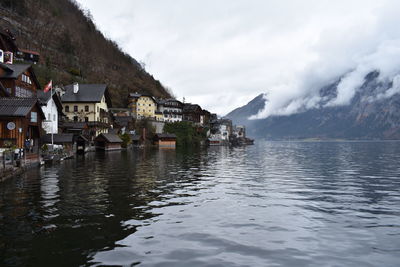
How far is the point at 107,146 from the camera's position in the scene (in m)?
88.9

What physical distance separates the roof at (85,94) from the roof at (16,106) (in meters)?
51.5

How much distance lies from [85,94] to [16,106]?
185 feet

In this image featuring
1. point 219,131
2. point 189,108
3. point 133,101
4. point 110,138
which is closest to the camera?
point 110,138

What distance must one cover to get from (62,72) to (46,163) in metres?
87.6

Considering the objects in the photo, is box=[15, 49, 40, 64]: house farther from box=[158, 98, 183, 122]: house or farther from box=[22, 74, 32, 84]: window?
box=[22, 74, 32, 84]: window

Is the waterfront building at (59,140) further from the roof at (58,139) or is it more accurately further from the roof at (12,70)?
the roof at (12,70)

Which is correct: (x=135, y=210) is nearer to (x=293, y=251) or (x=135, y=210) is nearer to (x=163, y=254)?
(x=163, y=254)

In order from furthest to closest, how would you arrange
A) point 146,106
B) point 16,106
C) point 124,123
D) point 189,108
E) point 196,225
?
point 189,108, point 146,106, point 124,123, point 16,106, point 196,225

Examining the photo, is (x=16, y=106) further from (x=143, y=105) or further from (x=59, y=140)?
(x=143, y=105)

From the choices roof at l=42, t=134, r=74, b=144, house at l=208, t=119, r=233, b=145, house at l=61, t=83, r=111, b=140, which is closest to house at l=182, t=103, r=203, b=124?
house at l=208, t=119, r=233, b=145

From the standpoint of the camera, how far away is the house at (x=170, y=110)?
156250 mm

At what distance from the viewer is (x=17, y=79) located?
179 feet

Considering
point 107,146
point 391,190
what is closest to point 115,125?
point 107,146

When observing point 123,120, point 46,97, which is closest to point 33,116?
point 46,97
